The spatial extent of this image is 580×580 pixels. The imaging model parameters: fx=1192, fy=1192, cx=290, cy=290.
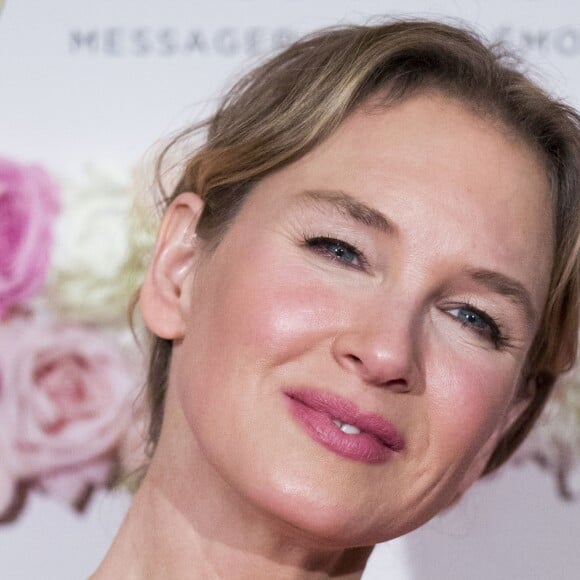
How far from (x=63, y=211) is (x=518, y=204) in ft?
2.25

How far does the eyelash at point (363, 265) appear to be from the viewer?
1.10 metres

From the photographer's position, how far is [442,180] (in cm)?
111

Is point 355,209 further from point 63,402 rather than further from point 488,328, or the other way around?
point 63,402

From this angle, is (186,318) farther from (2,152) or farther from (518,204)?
(2,152)

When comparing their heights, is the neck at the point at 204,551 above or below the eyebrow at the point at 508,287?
below

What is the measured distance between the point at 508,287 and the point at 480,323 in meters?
0.05

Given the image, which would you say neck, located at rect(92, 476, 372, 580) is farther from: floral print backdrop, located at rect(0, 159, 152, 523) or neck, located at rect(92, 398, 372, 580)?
floral print backdrop, located at rect(0, 159, 152, 523)

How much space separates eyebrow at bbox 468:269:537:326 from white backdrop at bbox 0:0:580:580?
48 cm

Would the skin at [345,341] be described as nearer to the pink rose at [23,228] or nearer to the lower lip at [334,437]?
the lower lip at [334,437]

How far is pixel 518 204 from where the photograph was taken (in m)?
1.15

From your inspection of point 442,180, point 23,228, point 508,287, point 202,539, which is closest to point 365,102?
point 442,180

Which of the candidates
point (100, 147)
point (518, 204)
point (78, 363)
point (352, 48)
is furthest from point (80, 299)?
point (518, 204)

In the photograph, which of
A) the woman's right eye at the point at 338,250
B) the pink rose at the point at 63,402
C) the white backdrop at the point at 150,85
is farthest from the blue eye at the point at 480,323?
the pink rose at the point at 63,402

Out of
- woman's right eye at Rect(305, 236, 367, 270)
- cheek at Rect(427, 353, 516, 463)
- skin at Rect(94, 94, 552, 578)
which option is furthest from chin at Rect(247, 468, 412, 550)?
woman's right eye at Rect(305, 236, 367, 270)
